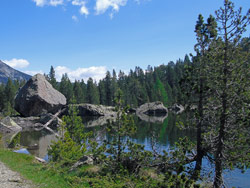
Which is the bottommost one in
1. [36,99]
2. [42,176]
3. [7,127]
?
[7,127]

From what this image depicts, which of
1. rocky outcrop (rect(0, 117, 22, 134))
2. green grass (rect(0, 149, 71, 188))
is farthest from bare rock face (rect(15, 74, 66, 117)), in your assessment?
green grass (rect(0, 149, 71, 188))

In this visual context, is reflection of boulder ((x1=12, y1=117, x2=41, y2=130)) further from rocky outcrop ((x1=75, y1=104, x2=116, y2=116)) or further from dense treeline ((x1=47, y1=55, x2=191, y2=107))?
dense treeline ((x1=47, y1=55, x2=191, y2=107))

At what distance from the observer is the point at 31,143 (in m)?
34.0

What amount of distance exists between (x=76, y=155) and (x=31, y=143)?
1984cm

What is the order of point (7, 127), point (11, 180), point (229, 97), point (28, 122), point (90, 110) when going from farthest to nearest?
1. point (90, 110)
2. point (28, 122)
3. point (7, 127)
4. point (11, 180)
5. point (229, 97)

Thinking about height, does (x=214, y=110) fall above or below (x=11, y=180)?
above

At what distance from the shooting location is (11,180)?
1239cm

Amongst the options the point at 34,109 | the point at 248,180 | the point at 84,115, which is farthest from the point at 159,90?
the point at 248,180

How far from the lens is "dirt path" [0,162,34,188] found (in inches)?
460

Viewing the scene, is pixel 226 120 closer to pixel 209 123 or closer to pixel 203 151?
pixel 209 123

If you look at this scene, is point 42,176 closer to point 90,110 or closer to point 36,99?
point 36,99

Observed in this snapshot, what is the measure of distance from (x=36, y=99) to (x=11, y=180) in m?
45.3

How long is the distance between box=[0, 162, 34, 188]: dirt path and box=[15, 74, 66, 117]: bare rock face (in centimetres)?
4296

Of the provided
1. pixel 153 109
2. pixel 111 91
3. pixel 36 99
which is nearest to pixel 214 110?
pixel 36 99
